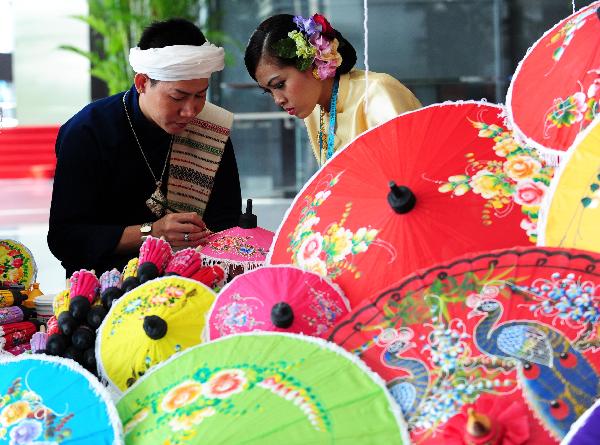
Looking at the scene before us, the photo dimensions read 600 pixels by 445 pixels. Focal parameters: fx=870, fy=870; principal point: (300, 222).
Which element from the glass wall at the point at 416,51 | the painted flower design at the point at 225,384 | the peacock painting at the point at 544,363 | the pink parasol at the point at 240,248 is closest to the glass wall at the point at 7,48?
the glass wall at the point at 416,51

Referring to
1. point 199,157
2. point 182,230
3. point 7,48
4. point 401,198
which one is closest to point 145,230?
point 182,230

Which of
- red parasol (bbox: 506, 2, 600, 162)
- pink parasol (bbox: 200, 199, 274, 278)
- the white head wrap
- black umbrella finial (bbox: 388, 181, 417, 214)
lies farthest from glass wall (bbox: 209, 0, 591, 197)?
black umbrella finial (bbox: 388, 181, 417, 214)

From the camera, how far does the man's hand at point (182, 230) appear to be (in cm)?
215

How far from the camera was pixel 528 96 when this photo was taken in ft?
4.06

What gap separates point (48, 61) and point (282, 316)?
11.4 metres

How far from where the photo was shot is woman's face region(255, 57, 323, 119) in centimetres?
230

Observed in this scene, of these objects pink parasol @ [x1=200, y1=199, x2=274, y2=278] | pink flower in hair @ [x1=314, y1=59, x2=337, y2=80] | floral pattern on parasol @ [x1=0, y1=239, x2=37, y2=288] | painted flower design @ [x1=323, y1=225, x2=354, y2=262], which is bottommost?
floral pattern on parasol @ [x1=0, y1=239, x2=37, y2=288]

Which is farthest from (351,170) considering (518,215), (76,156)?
(76,156)

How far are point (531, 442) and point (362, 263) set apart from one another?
0.42 metres

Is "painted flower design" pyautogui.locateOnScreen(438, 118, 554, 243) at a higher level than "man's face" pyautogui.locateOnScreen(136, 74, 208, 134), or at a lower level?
higher

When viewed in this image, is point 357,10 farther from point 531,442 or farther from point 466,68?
point 531,442

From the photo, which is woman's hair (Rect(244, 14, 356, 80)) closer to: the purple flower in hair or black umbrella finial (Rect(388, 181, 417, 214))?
the purple flower in hair

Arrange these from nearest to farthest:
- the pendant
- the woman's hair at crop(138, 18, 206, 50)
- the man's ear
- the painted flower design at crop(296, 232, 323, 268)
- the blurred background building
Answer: the painted flower design at crop(296, 232, 323, 268) < the woman's hair at crop(138, 18, 206, 50) < the man's ear < the pendant < the blurred background building

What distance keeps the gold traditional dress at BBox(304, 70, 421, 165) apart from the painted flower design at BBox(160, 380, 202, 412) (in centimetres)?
109
